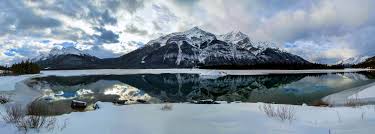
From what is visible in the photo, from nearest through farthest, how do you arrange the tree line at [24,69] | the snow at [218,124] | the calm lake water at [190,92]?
the snow at [218,124], the calm lake water at [190,92], the tree line at [24,69]

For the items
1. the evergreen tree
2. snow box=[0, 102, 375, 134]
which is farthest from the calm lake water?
the evergreen tree

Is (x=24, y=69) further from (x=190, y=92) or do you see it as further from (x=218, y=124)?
(x=218, y=124)

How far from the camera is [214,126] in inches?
378

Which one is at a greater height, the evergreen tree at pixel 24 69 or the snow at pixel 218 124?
the evergreen tree at pixel 24 69

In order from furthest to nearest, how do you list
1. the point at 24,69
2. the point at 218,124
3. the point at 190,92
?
the point at 24,69 < the point at 190,92 < the point at 218,124

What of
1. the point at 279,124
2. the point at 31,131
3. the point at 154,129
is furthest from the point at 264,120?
the point at 31,131

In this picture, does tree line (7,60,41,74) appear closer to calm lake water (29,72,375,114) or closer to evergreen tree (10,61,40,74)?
evergreen tree (10,61,40,74)

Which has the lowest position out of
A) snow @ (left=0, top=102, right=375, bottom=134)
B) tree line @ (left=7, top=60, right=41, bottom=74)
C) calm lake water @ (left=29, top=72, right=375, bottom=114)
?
calm lake water @ (left=29, top=72, right=375, bottom=114)

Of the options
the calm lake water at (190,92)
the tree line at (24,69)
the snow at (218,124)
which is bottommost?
the calm lake water at (190,92)

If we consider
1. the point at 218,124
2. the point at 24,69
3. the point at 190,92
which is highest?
the point at 24,69

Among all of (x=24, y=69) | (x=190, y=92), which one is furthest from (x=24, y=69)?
(x=190, y=92)

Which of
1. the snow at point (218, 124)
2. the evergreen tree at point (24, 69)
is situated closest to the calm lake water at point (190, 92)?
the snow at point (218, 124)

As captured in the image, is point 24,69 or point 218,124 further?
point 24,69

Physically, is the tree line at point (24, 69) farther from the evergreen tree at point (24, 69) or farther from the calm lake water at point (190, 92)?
the calm lake water at point (190, 92)
